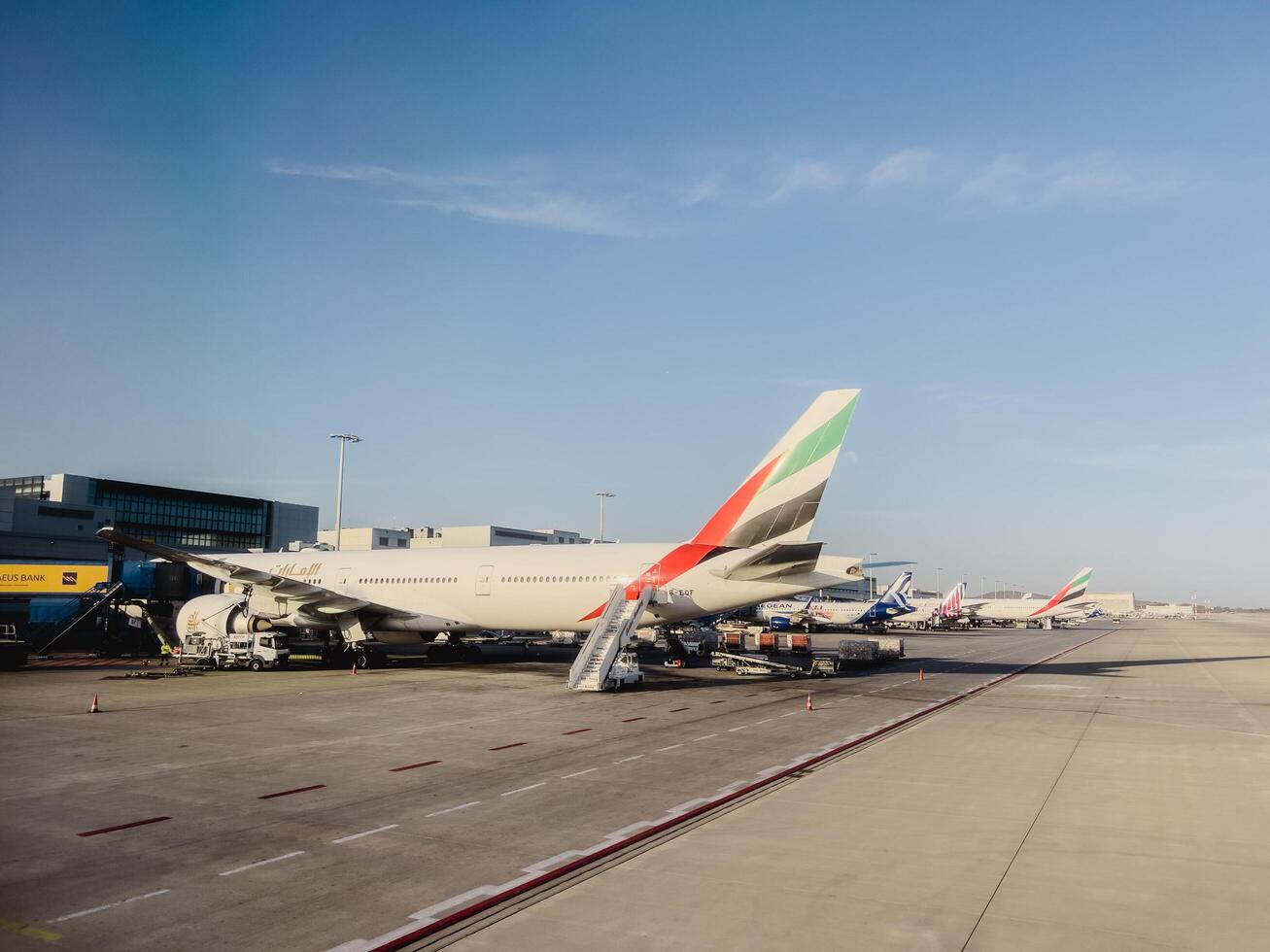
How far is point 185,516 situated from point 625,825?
104 meters

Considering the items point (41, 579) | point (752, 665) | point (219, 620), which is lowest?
point (752, 665)

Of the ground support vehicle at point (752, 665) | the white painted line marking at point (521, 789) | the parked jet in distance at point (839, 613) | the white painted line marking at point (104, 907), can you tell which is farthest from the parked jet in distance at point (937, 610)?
the white painted line marking at point (104, 907)

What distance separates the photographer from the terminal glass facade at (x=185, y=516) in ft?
307

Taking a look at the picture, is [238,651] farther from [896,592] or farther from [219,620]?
[896,592]

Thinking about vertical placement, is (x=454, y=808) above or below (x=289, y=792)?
above

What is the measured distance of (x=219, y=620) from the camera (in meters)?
36.9

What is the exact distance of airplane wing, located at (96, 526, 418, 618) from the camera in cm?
3466

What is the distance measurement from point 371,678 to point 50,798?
20446 mm

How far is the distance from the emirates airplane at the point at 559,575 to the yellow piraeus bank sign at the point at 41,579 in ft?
39.4

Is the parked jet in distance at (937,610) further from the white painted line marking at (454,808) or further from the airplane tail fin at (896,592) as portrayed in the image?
the white painted line marking at (454,808)

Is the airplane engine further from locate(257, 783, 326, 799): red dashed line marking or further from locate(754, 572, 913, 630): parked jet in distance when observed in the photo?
locate(754, 572, 913, 630): parked jet in distance

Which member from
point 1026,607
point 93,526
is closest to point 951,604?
point 1026,607

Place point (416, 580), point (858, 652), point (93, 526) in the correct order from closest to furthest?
point (416, 580) → point (858, 652) → point (93, 526)

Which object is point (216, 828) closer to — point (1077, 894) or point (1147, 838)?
point (1077, 894)
